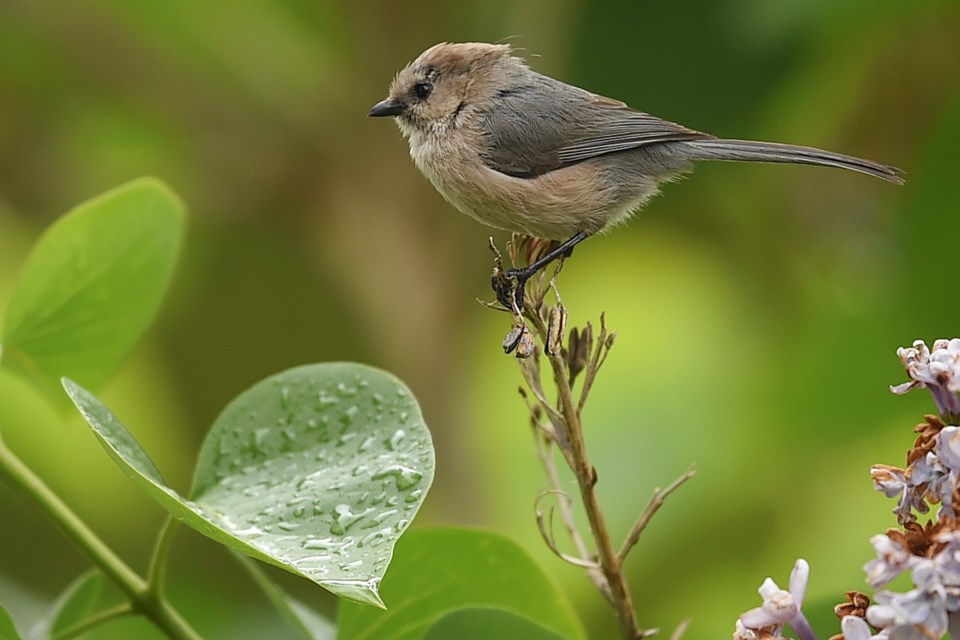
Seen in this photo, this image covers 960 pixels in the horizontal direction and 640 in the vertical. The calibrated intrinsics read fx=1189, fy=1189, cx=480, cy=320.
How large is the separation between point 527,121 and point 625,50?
648 mm

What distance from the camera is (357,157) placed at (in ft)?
10.0

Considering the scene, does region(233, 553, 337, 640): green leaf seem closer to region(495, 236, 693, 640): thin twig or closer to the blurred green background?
region(495, 236, 693, 640): thin twig

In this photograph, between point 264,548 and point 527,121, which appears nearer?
point 264,548

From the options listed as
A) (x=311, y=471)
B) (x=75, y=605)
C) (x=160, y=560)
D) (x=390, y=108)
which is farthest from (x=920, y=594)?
(x=390, y=108)

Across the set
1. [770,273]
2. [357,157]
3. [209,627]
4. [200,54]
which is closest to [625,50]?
[770,273]

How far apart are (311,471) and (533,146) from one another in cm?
92

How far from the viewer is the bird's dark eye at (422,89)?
6.75 ft

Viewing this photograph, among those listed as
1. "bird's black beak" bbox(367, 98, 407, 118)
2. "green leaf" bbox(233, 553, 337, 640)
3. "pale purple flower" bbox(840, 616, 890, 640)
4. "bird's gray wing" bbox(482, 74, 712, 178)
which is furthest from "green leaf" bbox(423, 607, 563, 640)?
"bird's black beak" bbox(367, 98, 407, 118)

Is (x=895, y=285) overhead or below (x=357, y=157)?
below

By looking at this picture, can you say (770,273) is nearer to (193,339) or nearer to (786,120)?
(786,120)

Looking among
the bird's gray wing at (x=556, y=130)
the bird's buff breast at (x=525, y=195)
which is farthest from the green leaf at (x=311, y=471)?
the bird's gray wing at (x=556, y=130)

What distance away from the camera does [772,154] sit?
1823 mm

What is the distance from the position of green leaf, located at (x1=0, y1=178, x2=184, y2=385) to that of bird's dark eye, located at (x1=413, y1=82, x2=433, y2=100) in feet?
2.30

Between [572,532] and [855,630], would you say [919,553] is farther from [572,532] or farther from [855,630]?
[572,532]
